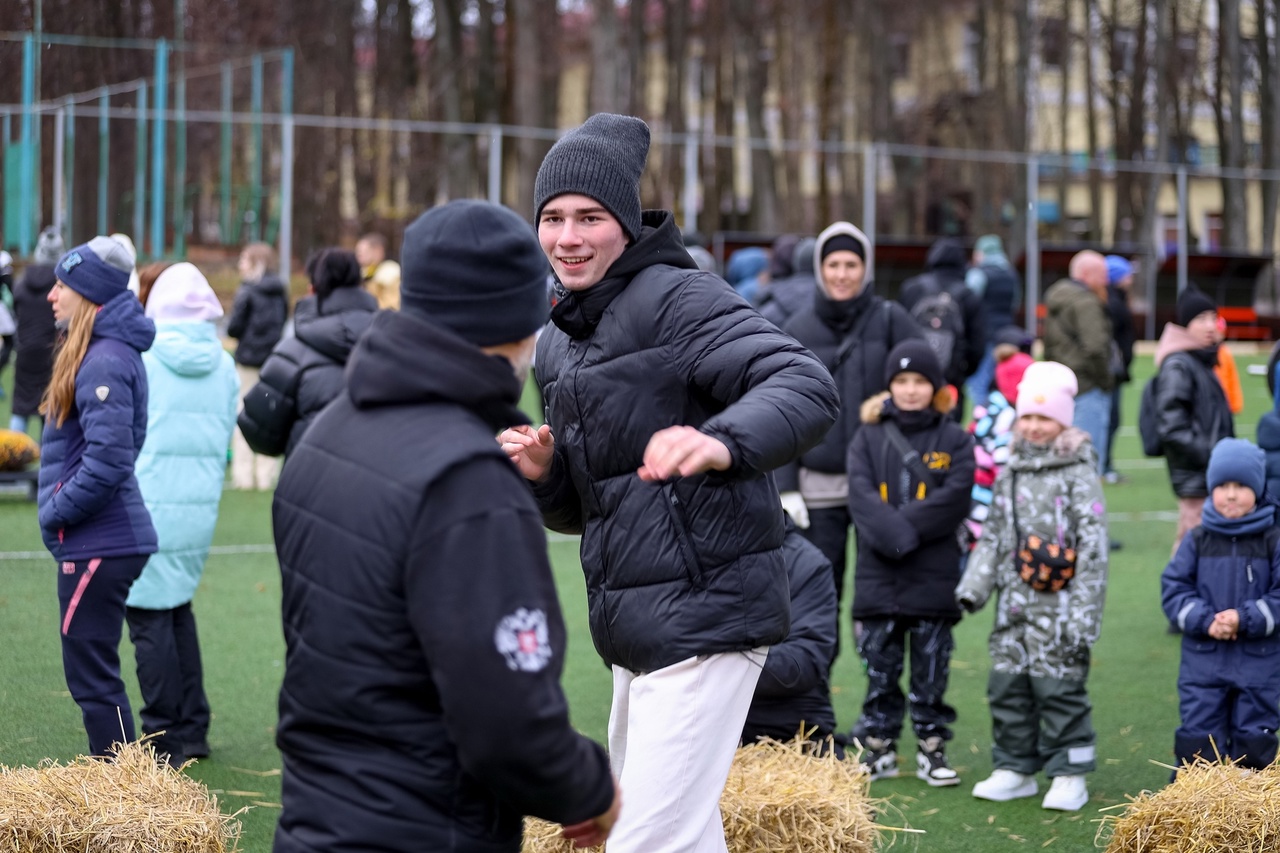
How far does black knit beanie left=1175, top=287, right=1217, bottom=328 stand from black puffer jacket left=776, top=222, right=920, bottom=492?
2.32 m

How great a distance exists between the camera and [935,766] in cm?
639

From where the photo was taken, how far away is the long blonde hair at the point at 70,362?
5516 millimetres

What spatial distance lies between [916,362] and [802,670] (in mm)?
1684

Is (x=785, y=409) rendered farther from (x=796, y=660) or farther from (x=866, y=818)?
(x=796, y=660)

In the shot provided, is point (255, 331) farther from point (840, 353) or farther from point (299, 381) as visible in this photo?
point (840, 353)

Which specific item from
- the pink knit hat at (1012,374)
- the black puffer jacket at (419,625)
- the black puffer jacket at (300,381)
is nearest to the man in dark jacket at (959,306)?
the pink knit hat at (1012,374)

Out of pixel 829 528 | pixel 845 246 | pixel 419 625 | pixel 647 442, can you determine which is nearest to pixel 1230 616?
pixel 829 528

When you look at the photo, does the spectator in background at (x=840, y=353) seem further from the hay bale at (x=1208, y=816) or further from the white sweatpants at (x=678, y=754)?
the white sweatpants at (x=678, y=754)

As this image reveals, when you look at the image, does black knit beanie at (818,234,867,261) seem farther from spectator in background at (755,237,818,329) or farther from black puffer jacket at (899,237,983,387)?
black puffer jacket at (899,237,983,387)

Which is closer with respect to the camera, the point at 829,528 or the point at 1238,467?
the point at 1238,467

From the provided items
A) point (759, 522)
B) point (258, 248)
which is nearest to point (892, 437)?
point (759, 522)

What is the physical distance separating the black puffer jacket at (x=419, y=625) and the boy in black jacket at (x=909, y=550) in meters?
3.95

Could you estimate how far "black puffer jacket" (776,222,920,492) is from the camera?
23.2 feet

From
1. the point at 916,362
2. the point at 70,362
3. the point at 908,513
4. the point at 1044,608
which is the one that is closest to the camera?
the point at 70,362
